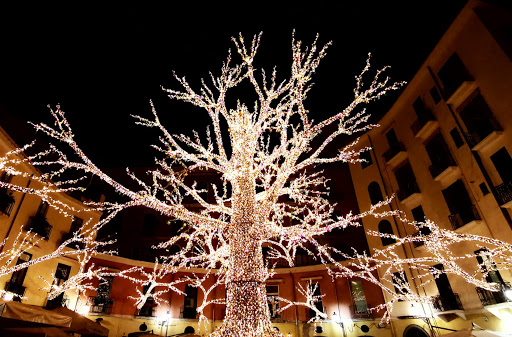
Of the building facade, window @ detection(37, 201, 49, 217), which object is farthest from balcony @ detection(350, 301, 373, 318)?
window @ detection(37, 201, 49, 217)

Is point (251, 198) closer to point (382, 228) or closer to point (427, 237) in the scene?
point (427, 237)

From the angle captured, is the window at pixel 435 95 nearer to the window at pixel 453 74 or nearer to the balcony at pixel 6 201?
the window at pixel 453 74

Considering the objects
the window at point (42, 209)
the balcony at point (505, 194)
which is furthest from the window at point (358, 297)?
the window at point (42, 209)

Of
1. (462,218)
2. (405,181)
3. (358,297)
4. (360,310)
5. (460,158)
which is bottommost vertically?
(360,310)

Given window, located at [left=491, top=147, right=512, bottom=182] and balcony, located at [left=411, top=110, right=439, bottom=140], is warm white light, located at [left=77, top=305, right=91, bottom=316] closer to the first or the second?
balcony, located at [left=411, top=110, right=439, bottom=140]

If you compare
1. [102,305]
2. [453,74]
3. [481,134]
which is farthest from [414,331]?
[102,305]

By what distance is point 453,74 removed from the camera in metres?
11.8

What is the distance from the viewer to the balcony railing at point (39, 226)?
1101cm

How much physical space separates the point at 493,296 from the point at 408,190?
5.51 m

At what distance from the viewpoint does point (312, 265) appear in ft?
55.8

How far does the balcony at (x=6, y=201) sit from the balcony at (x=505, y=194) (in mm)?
16780

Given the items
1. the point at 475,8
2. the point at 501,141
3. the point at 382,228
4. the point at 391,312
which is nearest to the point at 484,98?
the point at 501,141

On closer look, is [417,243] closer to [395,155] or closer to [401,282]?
[401,282]

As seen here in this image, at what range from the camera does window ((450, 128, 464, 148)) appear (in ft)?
37.5
